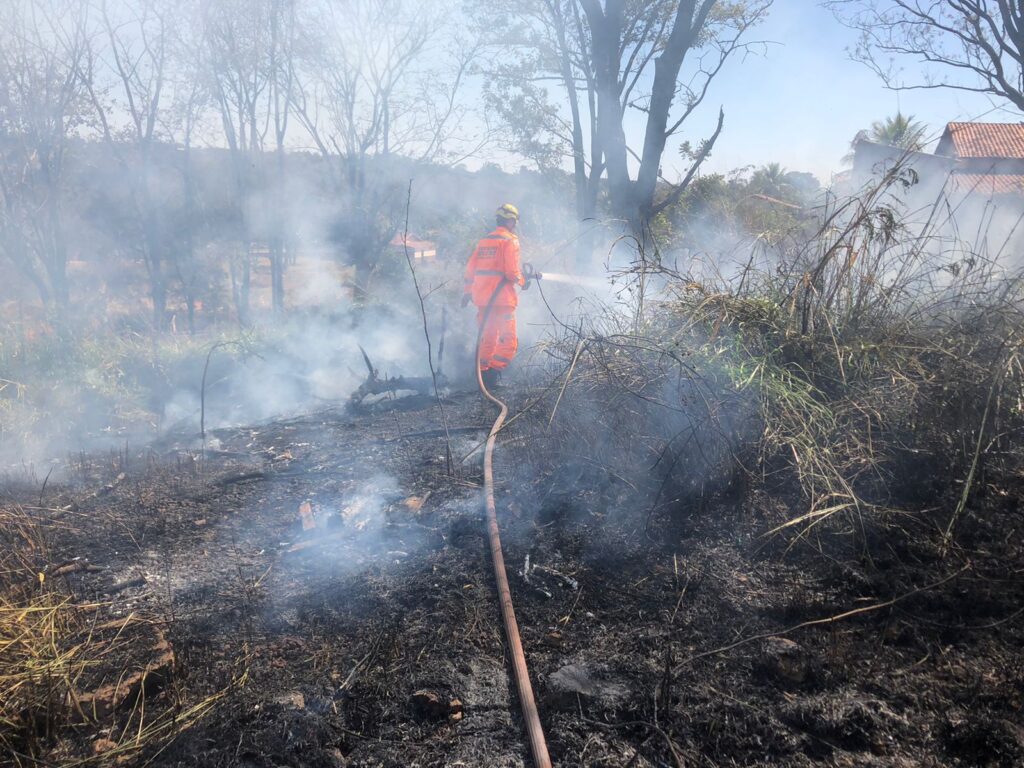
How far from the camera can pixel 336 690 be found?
7.65 ft

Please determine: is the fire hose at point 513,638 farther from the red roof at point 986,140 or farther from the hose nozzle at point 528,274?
the red roof at point 986,140

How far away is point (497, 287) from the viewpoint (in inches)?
263

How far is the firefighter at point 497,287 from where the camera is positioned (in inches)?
263

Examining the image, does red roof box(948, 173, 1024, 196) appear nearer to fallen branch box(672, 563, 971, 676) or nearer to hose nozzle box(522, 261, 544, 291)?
fallen branch box(672, 563, 971, 676)

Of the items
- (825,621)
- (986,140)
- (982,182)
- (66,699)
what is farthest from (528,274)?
(986,140)

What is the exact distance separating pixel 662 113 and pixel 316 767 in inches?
331

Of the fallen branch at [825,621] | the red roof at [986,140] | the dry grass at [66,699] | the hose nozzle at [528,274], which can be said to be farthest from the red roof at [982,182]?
the red roof at [986,140]

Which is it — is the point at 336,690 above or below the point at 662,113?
below

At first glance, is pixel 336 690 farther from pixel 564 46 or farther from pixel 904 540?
pixel 564 46

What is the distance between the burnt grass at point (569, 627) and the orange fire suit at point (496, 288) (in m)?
2.95

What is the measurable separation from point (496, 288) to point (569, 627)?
15.0 ft

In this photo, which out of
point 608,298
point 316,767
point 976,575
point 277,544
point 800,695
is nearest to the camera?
point 316,767

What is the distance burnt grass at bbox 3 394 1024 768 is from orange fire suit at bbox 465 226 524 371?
2955mm

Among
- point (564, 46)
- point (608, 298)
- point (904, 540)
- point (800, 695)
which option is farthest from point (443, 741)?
point (564, 46)
